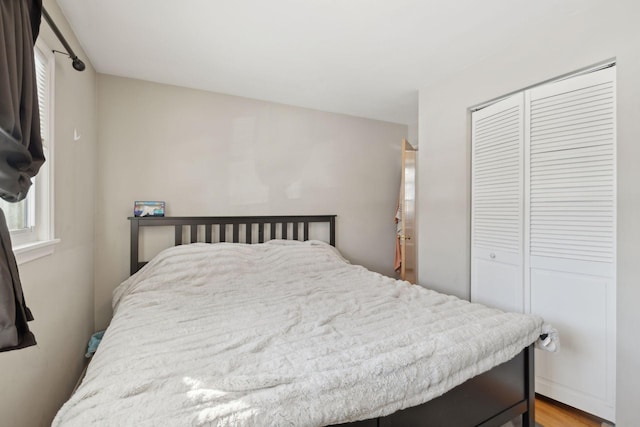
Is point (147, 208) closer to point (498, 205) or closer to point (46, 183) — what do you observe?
point (46, 183)

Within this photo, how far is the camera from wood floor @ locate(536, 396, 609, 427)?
171 centimetres

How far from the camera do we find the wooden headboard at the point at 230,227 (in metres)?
2.48

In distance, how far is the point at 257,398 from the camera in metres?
0.83

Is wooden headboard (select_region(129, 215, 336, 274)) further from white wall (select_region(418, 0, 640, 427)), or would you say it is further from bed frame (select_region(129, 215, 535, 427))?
bed frame (select_region(129, 215, 535, 427))

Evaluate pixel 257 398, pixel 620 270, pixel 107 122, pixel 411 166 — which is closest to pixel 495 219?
pixel 620 270

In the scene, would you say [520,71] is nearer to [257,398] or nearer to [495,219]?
[495,219]

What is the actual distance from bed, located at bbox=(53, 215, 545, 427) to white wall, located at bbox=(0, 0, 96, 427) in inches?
12.7

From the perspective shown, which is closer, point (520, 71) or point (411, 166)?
point (520, 71)

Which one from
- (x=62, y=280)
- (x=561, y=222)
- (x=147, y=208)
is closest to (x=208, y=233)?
(x=147, y=208)

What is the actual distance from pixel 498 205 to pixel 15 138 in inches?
102

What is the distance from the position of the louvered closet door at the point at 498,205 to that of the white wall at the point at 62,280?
8.99 ft

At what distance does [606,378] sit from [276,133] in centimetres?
309

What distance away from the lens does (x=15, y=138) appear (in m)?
0.87

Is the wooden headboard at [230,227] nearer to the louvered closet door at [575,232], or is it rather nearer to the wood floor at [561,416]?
the louvered closet door at [575,232]
